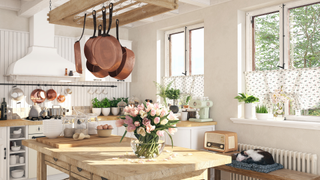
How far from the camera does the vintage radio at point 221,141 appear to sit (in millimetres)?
3941

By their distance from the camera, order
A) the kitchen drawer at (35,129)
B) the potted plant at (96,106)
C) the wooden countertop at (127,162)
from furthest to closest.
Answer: the potted plant at (96,106)
the kitchen drawer at (35,129)
the wooden countertop at (127,162)

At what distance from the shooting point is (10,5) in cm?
480

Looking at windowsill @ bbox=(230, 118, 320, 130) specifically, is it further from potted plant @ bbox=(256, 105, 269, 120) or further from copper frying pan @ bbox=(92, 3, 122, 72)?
copper frying pan @ bbox=(92, 3, 122, 72)

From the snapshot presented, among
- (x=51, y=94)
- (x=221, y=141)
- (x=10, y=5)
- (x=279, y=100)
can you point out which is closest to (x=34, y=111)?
(x=51, y=94)

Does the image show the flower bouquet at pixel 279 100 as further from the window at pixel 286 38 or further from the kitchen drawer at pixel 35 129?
the kitchen drawer at pixel 35 129

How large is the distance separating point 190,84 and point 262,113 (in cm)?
158

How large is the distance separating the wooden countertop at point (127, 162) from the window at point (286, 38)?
7.39 feet

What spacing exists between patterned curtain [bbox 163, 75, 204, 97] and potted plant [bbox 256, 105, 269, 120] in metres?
1.20

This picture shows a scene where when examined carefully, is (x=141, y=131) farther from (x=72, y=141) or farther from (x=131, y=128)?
(x=72, y=141)

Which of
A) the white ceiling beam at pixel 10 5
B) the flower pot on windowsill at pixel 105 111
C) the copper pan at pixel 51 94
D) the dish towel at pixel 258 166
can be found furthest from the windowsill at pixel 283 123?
the white ceiling beam at pixel 10 5

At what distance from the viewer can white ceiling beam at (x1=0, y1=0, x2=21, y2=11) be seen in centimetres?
474

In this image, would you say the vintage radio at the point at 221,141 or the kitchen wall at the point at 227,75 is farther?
the vintage radio at the point at 221,141

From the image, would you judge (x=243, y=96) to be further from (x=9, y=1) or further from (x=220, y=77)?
(x=9, y=1)

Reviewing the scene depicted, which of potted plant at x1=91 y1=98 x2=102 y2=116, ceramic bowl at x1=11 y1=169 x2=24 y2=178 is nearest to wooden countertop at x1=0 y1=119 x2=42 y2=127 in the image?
ceramic bowl at x1=11 y1=169 x2=24 y2=178
